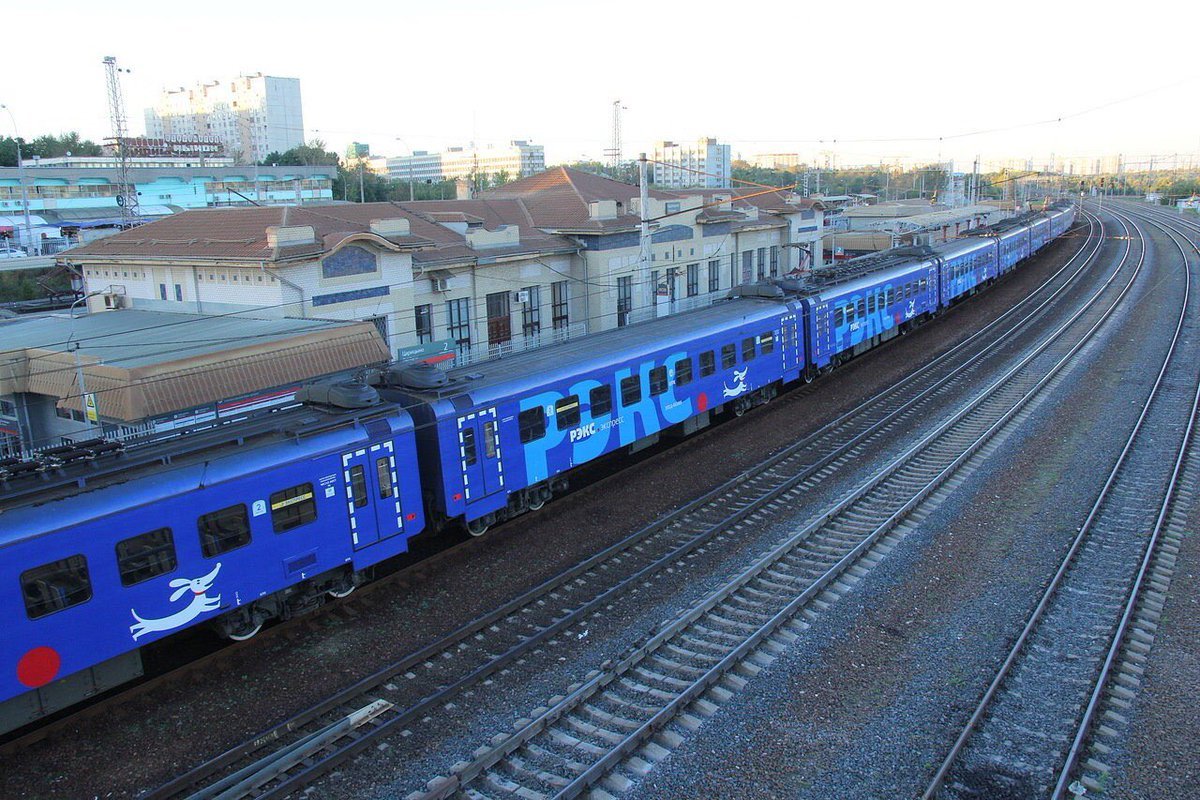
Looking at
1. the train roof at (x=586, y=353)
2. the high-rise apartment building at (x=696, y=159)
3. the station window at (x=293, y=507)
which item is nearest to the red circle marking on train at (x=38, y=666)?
the station window at (x=293, y=507)

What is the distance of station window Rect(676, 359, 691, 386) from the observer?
19125mm

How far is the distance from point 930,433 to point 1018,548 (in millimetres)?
6737

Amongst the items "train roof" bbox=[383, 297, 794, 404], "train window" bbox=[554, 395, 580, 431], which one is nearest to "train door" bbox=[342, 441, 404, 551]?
"train roof" bbox=[383, 297, 794, 404]

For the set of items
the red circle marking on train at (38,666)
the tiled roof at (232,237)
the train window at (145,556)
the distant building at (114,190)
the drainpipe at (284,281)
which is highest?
the distant building at (114,190)

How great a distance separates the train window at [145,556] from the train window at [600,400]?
8171mm

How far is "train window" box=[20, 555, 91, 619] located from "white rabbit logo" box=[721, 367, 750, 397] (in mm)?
14523

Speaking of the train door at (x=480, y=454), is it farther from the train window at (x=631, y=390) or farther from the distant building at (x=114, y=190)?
the distant building at (x=114, y=190)

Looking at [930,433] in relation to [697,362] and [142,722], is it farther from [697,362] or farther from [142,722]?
[142,722]

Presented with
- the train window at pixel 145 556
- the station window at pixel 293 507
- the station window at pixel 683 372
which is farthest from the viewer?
the station window at pixel 683 372

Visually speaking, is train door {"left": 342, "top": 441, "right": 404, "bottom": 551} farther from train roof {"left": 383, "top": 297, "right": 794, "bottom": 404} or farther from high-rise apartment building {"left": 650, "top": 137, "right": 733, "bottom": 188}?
high-rise apartment building {"left": 650, "top": 137, "right": 733, "bottom": 188}

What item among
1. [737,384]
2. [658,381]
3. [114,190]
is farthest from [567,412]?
[114,190]

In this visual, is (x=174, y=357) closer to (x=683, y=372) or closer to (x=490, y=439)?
(x=490, y=439)

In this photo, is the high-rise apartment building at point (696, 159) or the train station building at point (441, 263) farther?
the high-rise apartment building at point (696, 159)

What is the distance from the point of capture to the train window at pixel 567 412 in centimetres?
1592
